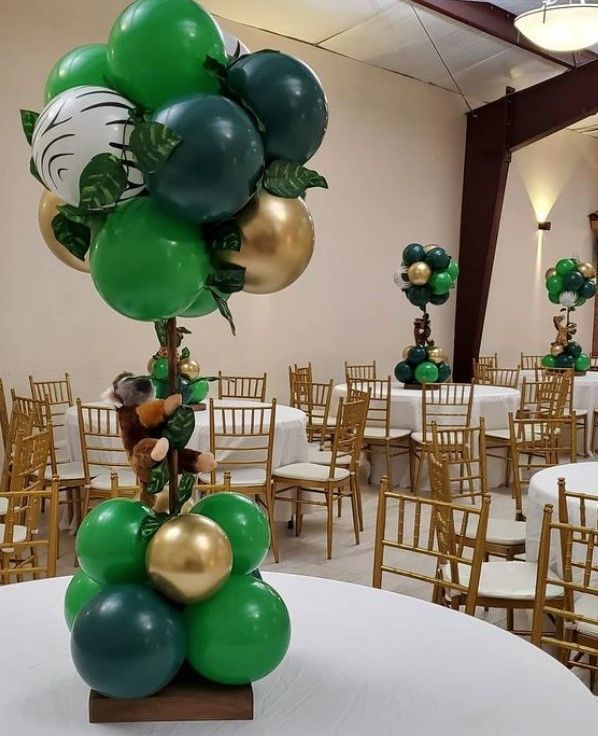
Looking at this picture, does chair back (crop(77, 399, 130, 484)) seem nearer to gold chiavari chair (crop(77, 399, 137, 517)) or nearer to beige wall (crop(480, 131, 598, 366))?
gold chiavari chair (crop(77, 399, 137, 517))

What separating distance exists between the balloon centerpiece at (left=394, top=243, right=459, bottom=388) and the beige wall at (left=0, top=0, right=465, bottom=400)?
4.51 ft

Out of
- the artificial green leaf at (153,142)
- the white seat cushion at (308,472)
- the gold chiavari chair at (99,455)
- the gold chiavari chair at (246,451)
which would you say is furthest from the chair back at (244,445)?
the artificial green leaf at (153,142)

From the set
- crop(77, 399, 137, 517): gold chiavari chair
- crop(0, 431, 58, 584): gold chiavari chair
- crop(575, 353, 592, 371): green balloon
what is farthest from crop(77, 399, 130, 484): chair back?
crop(575, 353, 592, 371): green balloon

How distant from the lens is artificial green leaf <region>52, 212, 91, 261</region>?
149 cm

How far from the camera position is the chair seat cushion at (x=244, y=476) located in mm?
4383

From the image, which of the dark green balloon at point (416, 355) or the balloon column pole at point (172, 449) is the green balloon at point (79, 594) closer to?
the balloon column pole at point (172, 449)

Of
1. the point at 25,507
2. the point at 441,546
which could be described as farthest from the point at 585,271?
the point at 25,507

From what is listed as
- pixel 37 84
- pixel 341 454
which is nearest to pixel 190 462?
pixel 341 454

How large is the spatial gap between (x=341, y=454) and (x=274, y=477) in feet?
1.79

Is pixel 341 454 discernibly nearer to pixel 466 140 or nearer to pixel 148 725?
pixel 148 725

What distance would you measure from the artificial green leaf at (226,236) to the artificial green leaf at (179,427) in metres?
0.32

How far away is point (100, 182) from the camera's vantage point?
4.25 ft

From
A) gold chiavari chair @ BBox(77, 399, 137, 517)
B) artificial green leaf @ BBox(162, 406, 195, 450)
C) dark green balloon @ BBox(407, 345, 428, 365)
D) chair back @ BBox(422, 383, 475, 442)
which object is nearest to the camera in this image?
artificial green leaf @ BBox(162, 406, 195, 450)

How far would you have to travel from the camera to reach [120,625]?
4.38 ft
